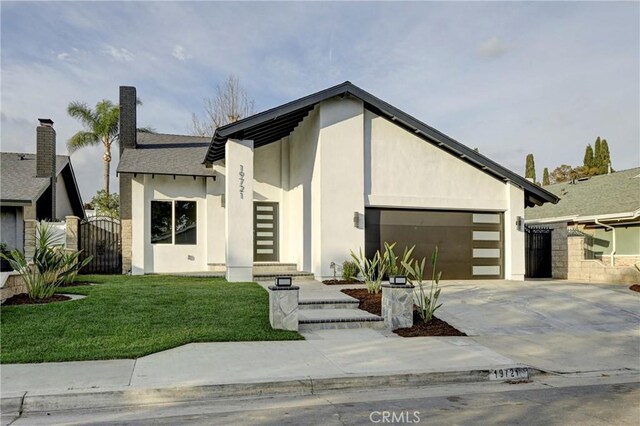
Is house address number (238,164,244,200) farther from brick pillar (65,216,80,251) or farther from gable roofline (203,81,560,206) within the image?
brick pillar (65,216,80,251)

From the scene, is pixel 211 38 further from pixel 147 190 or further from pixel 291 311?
pixel 291 311

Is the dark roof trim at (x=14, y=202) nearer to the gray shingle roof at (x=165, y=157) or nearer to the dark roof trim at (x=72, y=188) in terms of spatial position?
the gray shingle roof at (x=165, y=157)

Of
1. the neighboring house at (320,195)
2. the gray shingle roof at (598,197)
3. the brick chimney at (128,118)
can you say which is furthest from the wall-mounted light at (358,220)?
the gray shingle roof at (598,197)

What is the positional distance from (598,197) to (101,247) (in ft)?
69.7

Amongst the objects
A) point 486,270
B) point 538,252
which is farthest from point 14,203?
point 538,252

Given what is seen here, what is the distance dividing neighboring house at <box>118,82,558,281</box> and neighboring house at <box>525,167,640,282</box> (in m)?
2.61

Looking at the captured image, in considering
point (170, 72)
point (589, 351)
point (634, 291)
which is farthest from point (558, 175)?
point (589, 351)

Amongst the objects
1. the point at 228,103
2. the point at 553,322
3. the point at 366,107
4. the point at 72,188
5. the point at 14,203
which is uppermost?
the point at 228,103

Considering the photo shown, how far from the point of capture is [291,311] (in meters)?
8.56

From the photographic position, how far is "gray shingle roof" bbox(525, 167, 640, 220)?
19.9 m

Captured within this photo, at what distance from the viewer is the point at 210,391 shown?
5531 millimetres

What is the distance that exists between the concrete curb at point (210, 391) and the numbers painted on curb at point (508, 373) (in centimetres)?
16

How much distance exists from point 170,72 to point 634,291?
1737 centimetres

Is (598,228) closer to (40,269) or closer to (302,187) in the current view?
(302,187)
